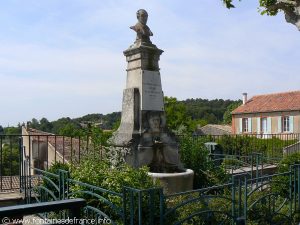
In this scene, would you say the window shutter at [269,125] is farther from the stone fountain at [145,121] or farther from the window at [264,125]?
the stone fountain at [145,121]

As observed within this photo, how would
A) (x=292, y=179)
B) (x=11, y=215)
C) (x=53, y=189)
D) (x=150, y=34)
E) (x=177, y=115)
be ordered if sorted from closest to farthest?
(x=11, y=215) < (x=53, y=189) < (x=292, y=179) < (x=150, y=34) < (x=177, y=115)

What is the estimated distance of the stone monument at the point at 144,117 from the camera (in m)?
6.84

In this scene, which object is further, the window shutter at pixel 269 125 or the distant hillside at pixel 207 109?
the distant hillside at pixel 207 109

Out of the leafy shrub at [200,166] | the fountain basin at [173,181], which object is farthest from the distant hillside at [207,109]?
the fountain basin at [173,181]

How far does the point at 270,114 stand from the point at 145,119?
29.0m

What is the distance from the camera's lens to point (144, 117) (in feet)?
23.0

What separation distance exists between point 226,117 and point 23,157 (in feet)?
239

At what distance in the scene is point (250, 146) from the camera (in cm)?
1633

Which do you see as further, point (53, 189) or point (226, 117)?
point (226, 117)

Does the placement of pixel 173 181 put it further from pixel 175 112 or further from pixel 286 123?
pixel 175 112

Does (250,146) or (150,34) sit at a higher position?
(150,34)

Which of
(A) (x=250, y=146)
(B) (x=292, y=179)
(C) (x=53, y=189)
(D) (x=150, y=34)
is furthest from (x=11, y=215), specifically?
(A) (x=250, y=146)

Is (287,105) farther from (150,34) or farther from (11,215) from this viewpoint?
(11,215)

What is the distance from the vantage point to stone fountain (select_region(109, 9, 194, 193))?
268 inches
